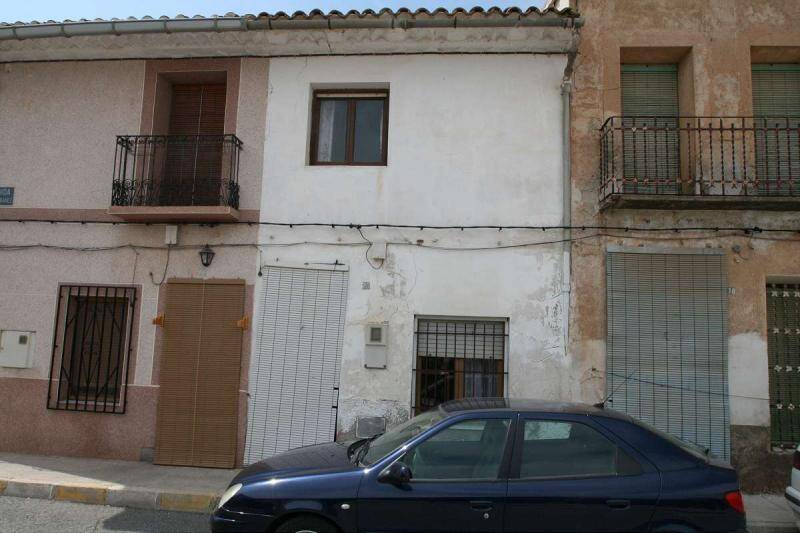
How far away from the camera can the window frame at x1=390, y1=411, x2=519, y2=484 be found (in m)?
4.04

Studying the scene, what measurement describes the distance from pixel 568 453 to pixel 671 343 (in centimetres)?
371

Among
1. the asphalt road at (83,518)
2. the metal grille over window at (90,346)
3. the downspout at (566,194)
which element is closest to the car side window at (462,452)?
the asphalt road at (83,518)

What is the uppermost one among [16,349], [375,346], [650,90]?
[650,90]

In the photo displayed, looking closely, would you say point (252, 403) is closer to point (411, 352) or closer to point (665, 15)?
point (411, 352)

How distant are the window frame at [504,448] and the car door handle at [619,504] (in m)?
0.70

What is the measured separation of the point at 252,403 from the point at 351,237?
2532mm

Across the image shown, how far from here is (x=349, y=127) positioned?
26.5ft

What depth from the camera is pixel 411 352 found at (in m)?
7.34

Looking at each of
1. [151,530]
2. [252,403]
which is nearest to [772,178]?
[252,403]

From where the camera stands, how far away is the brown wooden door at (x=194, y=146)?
802 centimetres

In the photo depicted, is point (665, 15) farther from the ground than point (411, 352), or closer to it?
farther from the ground

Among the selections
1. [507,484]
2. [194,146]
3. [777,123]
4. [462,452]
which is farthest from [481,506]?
[777,123]

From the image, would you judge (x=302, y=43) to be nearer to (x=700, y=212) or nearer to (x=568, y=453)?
(x=700, y=212)

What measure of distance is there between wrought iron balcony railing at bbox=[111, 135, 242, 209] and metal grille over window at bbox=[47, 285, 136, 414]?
1.37 m
